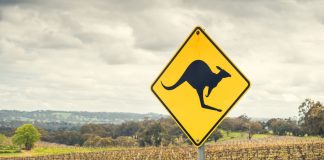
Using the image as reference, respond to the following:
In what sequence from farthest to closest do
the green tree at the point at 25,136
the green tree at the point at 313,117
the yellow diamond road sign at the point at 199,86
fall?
the green tree at the point at 25,136 < the green tree at the point at 313,117 < the yellow diamond road sign at the point at 199,86

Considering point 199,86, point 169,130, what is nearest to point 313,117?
point 169,130

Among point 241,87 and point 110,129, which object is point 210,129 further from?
point 110,129

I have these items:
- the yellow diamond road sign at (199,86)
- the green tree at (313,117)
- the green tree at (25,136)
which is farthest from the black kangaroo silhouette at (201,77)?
the green tree at (25,136)

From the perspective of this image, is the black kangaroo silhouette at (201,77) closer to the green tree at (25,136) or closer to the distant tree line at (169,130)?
the distant tree line at (169,130)

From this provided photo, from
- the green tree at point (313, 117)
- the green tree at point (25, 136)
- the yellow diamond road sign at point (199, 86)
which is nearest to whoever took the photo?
the yellow diamond road sign at point (199, 86)

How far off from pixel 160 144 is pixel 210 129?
419 feet

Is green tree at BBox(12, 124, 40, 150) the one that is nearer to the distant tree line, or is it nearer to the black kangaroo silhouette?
the distant tree line

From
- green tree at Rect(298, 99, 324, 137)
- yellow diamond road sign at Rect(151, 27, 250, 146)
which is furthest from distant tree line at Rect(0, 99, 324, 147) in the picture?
yellow diamond road sign at Rect(151, 27, 250, 146)

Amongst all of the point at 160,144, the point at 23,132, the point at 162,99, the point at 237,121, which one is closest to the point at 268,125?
the point at 237,121

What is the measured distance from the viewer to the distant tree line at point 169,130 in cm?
9906

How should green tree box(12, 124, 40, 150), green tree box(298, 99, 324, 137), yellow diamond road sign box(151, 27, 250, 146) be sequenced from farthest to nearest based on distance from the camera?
green tree box(12, 124, 40, 150), green tree box(298, 99, 324, 137), yellow diamond road sign box(151, 27, 250, 146)

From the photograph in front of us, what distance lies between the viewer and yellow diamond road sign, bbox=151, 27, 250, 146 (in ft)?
15.3

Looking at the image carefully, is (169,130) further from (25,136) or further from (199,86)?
(199,86)

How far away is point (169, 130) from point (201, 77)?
5642 inches
